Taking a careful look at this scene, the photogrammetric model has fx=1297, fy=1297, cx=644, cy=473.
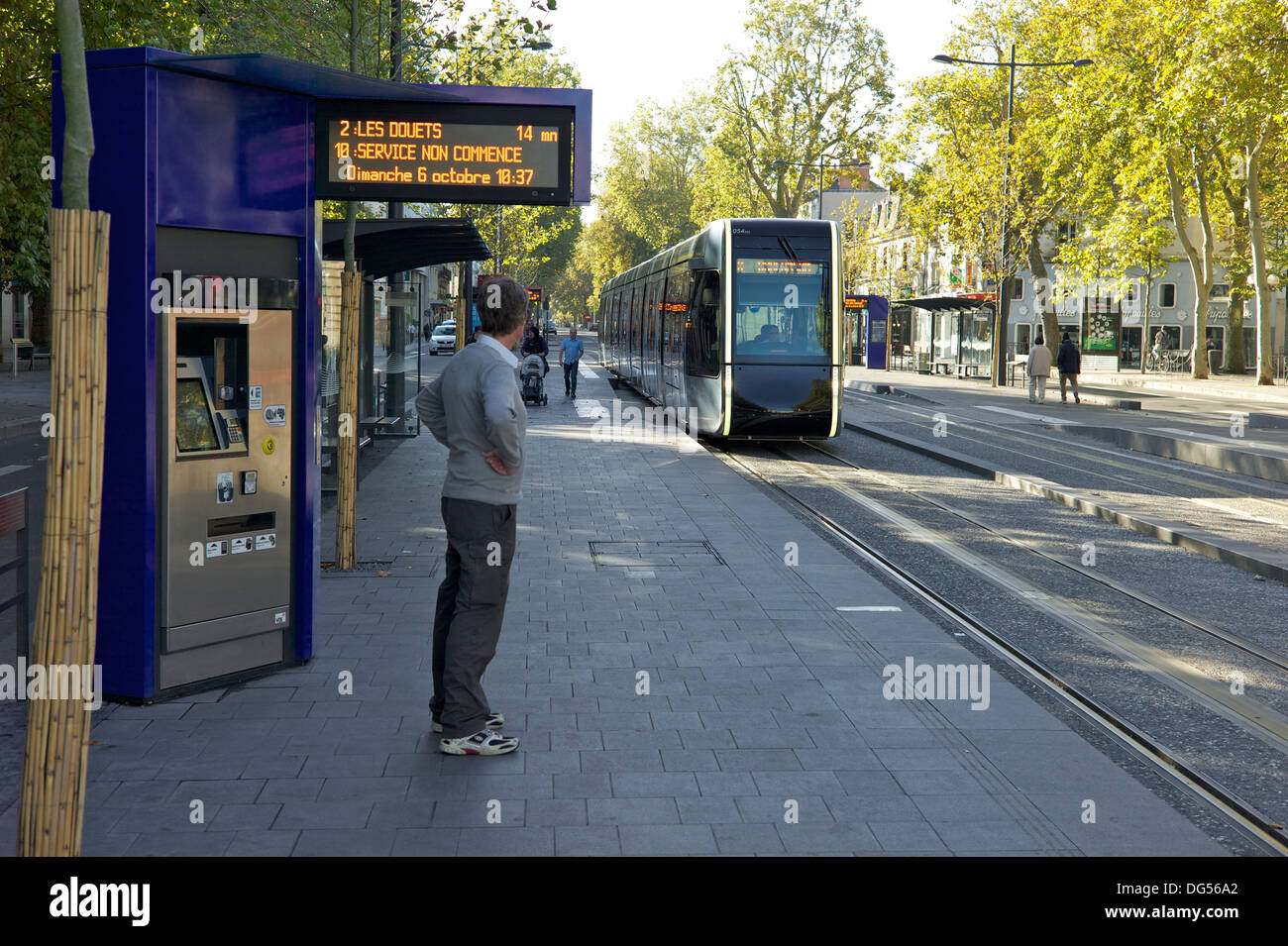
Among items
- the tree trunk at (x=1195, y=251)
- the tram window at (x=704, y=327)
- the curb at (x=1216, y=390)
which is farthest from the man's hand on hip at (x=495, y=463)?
the tree trunk at (x=1195, y=251)

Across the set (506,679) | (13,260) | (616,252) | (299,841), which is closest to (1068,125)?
(13,260)

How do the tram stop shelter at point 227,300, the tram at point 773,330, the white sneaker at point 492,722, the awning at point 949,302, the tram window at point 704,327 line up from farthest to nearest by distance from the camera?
the awning at point 949,302, the tram window at point 704,327, the tram at point 773,330, the tram stop shelter at point 227,300, the white sneaker at point 492,722

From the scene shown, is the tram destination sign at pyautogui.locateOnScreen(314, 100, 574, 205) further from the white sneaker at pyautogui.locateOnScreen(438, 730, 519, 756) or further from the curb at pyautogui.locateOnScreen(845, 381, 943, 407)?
the curb at pyautogui.locateOnScreen(845, 381, 943, 407)

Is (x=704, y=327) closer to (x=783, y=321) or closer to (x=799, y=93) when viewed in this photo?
(x=783, y=321)

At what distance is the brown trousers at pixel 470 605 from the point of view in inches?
198

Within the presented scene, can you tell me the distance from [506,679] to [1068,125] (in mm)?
31065

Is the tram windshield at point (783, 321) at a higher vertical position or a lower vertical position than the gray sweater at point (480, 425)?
higher

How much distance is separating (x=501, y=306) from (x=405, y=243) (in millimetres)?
7953

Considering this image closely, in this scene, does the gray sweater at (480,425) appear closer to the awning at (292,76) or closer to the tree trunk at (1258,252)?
the awning at (292,76)

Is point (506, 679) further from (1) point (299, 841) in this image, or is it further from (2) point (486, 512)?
(1) point (299, 841)

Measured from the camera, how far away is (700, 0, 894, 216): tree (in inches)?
2056

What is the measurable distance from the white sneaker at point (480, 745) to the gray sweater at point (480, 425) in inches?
35.7

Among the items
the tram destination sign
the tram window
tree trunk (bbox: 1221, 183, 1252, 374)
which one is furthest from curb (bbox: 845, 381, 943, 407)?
the tram destination sign

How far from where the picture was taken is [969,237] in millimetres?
39562
